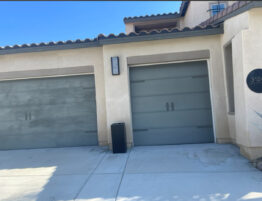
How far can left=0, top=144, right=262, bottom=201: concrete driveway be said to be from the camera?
2.80 metres

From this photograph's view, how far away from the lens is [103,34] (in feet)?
16.8

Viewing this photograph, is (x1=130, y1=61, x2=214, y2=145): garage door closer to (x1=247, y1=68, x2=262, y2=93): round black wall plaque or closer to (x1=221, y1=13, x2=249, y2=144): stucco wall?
(x1=221, y1=13, x2=249, y2=144): stucco wall

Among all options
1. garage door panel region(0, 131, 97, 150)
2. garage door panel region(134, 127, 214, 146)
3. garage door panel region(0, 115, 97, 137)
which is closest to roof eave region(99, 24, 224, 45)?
garage door panel region(0, 115, 97, 137)

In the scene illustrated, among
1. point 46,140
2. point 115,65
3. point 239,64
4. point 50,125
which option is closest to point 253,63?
point 239,64

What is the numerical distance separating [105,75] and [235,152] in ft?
13.9

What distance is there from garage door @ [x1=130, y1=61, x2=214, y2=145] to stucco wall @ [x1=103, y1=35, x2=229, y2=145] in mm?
278

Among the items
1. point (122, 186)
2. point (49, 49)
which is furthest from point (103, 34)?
point (122, 186)

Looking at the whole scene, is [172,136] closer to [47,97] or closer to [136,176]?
[136,176]

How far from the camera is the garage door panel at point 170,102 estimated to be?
5.41 meters

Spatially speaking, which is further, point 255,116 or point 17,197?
point 255,116

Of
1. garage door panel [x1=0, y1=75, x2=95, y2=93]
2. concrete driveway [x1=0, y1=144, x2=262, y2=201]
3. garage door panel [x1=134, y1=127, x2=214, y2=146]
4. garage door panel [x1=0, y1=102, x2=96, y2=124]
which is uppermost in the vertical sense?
garage door panel [x1=0, y1=75, x2=95, y2=93]

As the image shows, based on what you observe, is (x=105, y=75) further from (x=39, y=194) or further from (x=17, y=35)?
(x=39, y=194)

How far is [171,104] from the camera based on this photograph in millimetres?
5480

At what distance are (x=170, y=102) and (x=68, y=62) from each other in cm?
375
